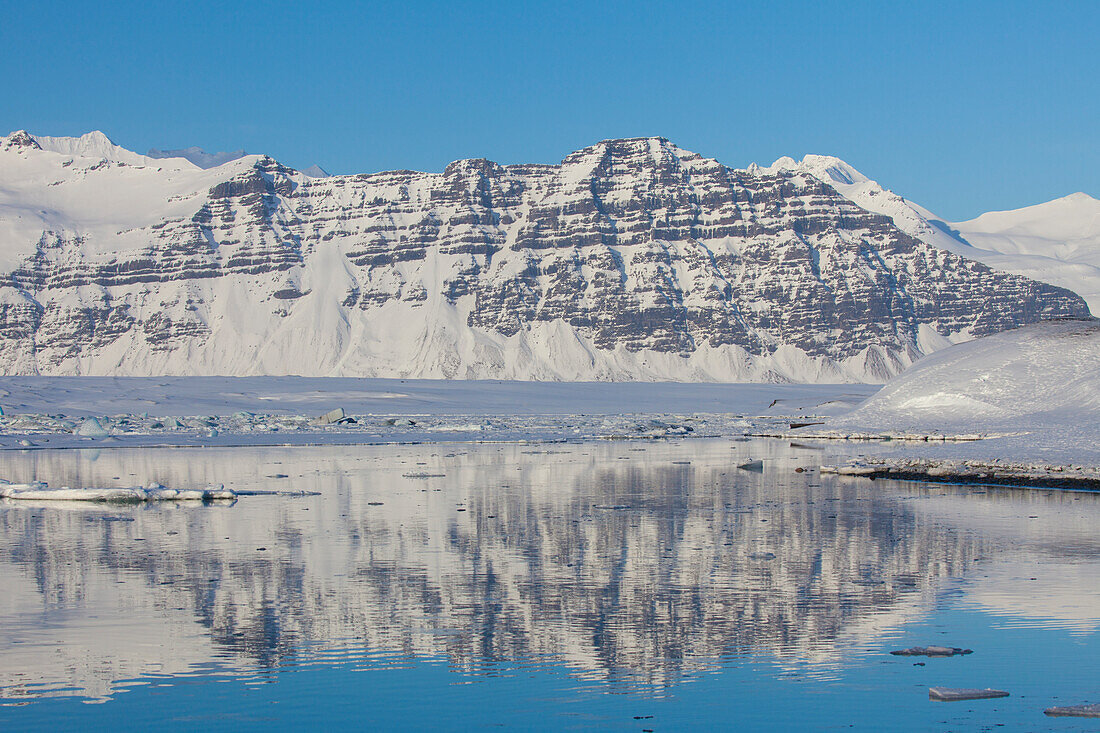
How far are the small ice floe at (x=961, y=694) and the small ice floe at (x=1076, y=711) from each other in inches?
23.5

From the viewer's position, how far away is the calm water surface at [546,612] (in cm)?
1101

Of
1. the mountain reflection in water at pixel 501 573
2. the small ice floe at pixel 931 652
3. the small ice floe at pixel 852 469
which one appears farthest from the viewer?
the small ice floe at pixel 852 469

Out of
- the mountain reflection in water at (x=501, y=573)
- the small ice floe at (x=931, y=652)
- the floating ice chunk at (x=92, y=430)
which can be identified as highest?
the floating ice chunk at (x=92, y=430)

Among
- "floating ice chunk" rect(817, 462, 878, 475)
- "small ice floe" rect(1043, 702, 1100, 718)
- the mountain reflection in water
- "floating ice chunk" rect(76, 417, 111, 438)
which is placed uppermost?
"floating ice chunk" rect(76, 417, 111, 438)

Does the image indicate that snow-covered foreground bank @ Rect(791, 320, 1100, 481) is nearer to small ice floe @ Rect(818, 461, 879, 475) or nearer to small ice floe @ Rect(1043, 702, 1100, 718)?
small ice floe @ Rect(818, 461, 879, 475)

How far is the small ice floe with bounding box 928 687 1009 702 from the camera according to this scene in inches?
435

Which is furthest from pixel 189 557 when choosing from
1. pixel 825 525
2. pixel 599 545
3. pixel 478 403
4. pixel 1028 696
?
pixel 478 403

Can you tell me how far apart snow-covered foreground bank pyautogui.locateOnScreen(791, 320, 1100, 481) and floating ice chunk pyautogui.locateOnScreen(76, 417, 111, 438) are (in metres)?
31.1

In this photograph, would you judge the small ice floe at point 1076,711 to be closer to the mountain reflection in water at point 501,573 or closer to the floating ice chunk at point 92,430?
the mountain reflection in water at point 501,573

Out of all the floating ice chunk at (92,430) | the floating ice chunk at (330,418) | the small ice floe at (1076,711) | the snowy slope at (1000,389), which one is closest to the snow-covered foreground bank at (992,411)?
the snowy slope at (1000,389)

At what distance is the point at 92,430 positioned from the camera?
55.9 m

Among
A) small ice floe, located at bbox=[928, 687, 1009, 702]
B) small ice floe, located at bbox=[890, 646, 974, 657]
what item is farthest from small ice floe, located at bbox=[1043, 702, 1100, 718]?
small ice floe, located at bbox=[890, 646, 974, 657]

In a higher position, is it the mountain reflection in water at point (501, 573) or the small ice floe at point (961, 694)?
the mountain reflection in water at point (501, 573)

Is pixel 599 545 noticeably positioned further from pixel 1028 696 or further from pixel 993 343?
pixel 993 343
